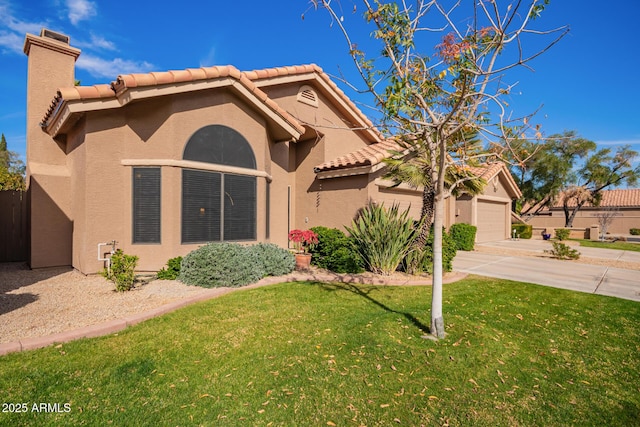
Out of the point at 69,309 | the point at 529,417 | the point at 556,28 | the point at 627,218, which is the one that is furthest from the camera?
the point at 627,218

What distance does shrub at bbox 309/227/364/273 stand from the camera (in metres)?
9.47

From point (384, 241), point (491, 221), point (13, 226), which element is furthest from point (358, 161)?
point (491, 221)

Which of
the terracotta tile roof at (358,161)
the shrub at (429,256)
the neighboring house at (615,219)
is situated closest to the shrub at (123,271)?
the shrub at (429,256)

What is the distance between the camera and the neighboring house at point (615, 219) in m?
38.4

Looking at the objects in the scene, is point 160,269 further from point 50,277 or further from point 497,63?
point 497,63

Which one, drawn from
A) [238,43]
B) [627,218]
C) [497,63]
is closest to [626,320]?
[497,63]

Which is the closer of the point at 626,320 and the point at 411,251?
the point at 626,320

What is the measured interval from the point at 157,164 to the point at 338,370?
Result: 7296mm

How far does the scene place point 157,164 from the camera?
28.0 feet

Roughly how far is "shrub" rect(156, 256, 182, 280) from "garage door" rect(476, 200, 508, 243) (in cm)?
1751

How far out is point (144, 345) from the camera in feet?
14.5

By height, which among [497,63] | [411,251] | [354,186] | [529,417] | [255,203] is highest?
[497,63]

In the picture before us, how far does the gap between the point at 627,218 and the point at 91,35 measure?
2125 inches

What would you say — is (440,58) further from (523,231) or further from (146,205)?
(523,231)
